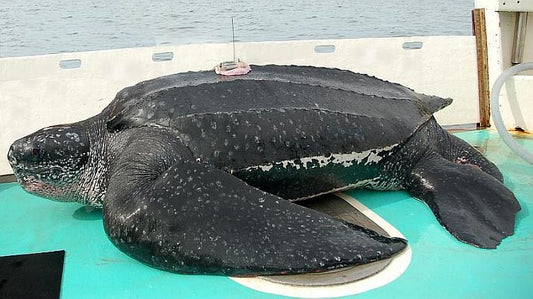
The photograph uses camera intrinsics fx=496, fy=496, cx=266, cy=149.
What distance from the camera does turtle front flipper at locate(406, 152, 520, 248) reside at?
1501 mm

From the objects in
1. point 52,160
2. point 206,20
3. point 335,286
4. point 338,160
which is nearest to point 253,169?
point 338,160

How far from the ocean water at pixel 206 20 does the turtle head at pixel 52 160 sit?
11.1 ft

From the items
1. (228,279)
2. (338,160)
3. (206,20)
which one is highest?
(206,20)

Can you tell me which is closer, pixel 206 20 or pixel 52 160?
pixel 52 160

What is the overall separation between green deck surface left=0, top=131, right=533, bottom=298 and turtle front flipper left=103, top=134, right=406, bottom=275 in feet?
0.20

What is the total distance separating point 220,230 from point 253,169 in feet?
1.25

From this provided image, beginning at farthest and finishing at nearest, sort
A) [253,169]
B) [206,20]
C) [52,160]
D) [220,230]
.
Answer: [206,20] → [52,160] → [253,169] → [220,230]

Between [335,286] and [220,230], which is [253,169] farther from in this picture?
[335,286]

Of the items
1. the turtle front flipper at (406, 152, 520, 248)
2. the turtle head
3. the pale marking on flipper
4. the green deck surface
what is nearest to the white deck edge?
the green deck surface

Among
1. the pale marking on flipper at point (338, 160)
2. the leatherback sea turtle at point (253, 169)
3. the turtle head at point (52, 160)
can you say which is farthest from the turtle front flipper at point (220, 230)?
the turtle head at point (52, 160)

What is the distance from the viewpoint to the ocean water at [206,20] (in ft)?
18.4

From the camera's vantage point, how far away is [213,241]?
46.5 inches

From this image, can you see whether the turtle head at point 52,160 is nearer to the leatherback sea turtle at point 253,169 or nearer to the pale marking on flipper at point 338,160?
the leatherback sea turtle at point 253,169

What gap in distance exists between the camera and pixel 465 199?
1.64m
